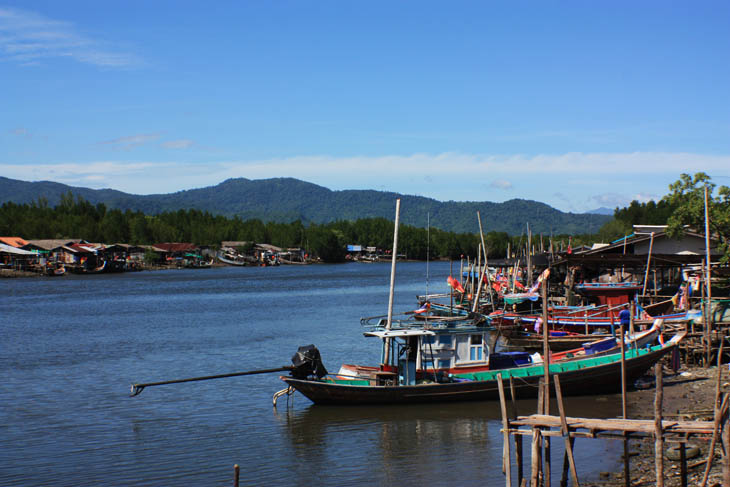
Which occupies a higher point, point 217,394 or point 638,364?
point 638,364

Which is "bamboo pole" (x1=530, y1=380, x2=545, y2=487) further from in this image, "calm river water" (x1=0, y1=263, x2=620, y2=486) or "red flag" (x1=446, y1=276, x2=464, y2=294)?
"red flag" (x1=446, y1=276, x2=464, y2=294)

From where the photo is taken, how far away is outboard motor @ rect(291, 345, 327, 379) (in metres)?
23.9

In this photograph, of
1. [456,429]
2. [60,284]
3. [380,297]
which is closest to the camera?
[456,429]

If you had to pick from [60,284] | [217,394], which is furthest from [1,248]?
[217,394]

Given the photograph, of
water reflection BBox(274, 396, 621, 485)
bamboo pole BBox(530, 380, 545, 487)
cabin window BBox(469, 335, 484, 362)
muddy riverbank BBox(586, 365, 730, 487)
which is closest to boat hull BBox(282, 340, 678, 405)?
water reflection BBox(274, 396, 621, 485)

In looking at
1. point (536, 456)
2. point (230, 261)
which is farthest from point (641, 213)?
point (536, 456)

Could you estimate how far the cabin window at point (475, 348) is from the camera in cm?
2484

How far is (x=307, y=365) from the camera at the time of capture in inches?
942

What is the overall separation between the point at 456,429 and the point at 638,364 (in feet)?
25.2

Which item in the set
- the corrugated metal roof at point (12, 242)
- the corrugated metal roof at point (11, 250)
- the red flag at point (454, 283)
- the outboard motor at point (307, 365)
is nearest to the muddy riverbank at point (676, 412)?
the outboard motor at point (307, 365)

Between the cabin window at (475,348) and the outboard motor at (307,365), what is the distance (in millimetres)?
5348

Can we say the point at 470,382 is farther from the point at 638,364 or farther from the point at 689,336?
the point at 689,336

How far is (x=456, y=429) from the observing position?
72.9ft

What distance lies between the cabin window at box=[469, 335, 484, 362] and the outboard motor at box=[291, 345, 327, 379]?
5348mm
